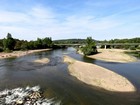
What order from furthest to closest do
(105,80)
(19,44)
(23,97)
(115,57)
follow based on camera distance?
(19,44) → (115,57) → (105,80) → (23,97)

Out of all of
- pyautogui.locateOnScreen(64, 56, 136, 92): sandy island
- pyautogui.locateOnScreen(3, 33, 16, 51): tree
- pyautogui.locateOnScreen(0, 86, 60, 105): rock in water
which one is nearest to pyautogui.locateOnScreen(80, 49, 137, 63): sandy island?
pyautogui.locateOnScreen(64, 56, 136, 92): sandy island

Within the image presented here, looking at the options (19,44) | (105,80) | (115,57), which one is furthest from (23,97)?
(19,44)

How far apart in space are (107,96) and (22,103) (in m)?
15.4

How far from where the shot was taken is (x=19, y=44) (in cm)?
14675

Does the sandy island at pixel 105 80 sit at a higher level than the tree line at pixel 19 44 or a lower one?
lower

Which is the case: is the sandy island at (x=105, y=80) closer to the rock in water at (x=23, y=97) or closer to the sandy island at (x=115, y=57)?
the rock in water at (x=23, y=97)

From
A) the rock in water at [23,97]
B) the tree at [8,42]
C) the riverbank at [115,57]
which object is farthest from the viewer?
the tree at [8,42]

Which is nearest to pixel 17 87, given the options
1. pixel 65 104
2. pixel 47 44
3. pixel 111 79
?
pixel 65 104

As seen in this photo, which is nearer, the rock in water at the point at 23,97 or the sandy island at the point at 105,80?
the rock in water at the point at 23,97

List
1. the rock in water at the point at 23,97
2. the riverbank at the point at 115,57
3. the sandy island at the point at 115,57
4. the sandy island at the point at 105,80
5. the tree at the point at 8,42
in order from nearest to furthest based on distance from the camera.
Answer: the rock in water at the point at 23,97 < the sandy island at the point at 105,80 < the sandy island at the point at 115,57 < the riverbank at the point at 115,57 < the tree at the point at 8,42

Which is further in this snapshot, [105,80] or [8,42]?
[8,42]

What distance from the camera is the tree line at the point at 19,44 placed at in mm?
124250

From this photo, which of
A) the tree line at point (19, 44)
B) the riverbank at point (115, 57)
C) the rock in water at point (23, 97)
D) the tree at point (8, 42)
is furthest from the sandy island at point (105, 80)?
the tree at point (8, 42)

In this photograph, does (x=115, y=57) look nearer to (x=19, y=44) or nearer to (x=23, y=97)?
(x=23, y=97)
